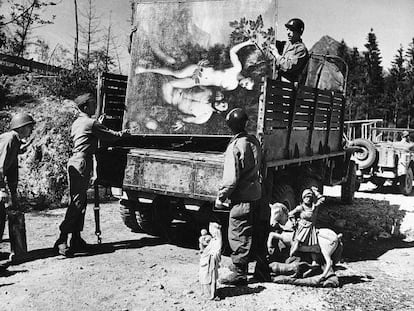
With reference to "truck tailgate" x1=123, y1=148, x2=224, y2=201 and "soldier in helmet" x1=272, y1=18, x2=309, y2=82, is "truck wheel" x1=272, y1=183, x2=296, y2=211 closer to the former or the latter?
"truck tailgate" x1=123, y1=148, x2=224, y2=201

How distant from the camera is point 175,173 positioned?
5.75 meters

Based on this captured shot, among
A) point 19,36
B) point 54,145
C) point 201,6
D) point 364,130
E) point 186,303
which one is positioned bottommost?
point 186,303

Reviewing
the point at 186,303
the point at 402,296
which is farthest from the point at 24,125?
the point at 402,296

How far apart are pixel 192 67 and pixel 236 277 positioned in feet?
11.4

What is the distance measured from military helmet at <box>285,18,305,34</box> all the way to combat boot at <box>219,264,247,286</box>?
11.9ft

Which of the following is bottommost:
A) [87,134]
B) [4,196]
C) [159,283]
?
[159,283]

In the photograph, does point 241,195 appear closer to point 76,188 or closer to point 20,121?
point 76,188

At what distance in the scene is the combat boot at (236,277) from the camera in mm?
4883

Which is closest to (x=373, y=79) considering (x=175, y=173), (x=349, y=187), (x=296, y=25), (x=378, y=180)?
(x=378, y=180)

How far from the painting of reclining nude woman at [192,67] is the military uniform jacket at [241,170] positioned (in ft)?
6.28

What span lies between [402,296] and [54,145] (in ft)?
32.5

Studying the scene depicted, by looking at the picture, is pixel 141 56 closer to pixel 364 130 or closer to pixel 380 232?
pixel 380 232

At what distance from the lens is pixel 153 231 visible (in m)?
7.11

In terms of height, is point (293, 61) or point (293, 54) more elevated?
point (293, 54)
